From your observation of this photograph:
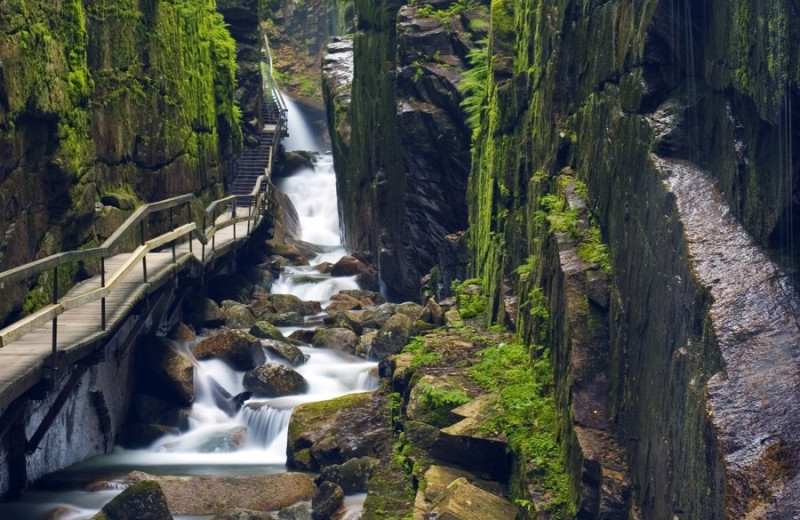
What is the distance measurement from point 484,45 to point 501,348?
1462 centimetres

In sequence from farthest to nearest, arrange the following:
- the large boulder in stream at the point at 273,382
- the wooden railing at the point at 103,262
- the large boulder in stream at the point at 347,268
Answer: the large boulder in stream at the point at 347,268 → the large boulder in stream at the point at 273,382 → the wooden railing at the point at 103,262

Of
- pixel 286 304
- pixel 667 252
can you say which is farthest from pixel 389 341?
pixel 667 252

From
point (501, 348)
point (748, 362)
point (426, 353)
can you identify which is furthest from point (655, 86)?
point (426, 353)

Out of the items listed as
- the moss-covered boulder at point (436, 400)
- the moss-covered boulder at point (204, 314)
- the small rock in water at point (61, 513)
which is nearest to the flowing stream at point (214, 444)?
the small rock in water at point (61, 513)

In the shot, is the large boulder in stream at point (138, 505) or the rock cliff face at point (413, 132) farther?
the rock cliff face at point (413, 132)

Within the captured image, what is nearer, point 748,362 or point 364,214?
point 748,362

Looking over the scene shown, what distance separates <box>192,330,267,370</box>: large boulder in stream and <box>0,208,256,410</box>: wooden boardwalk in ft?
4.73

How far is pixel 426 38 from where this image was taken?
24.5 m

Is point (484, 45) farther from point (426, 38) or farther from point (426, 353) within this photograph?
point (426, 353)

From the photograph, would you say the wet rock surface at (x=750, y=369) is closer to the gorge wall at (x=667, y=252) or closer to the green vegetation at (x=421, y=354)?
the gorge wall at (x=667, y=252)

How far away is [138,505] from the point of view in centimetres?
1025

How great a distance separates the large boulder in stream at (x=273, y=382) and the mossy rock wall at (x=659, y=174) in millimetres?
5344

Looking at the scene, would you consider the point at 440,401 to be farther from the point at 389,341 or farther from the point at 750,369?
the point at 389,341

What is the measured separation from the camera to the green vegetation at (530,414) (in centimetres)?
762
